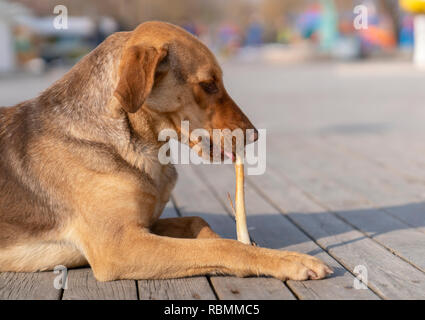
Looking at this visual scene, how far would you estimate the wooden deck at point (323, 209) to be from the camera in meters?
3.38

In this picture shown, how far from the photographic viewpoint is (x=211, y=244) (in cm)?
347

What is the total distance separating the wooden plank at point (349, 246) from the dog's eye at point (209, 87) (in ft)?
3.96

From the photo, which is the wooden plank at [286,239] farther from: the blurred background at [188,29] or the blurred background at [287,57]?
the blurred background at [188,29]

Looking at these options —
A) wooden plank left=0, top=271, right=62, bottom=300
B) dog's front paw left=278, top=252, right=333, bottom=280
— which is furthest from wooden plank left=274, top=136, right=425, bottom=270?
wooden plank left=0, top=271, right=62, bottom=300

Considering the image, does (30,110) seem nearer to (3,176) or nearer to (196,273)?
(3,176)

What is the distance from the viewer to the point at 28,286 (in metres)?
3.54

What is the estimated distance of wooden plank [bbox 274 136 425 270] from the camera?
13.6 ft

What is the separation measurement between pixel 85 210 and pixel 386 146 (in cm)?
529

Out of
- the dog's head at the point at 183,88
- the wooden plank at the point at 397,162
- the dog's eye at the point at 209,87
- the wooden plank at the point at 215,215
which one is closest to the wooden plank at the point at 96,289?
the wooden plank at the point at 215,215

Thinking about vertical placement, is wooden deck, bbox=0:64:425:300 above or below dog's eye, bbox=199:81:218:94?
below

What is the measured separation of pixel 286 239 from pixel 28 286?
165 cm

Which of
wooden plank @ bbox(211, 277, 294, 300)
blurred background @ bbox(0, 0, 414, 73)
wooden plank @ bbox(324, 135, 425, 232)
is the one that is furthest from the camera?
blurred background @ bbox(0, 0, 414, 73)

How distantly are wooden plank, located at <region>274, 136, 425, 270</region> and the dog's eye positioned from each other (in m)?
1.45

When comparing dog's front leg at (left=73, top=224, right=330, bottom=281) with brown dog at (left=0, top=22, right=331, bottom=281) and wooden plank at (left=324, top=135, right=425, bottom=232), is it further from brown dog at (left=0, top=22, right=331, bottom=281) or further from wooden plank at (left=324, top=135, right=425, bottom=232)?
wooden plank at (left=324, top=135, right=425, bottom=232)
